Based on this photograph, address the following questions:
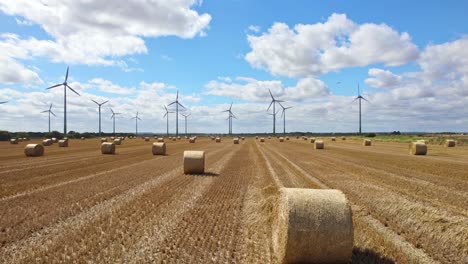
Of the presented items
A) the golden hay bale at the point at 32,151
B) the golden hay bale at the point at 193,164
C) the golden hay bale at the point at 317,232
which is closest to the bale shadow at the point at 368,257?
the golden hay bale at the point at 317,232

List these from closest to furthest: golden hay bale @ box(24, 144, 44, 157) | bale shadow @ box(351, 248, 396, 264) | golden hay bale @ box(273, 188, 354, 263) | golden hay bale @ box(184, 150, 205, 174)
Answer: golden hay bale @ box(273, 188, 354, 263), bale shadow @ box(351, 248, 396, 264), golden hay bale @ box(184, 150, 205, 174), golden hay bale @ box(24, 144, 44, 157)

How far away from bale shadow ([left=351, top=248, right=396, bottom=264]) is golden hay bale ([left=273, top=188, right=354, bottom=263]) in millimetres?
509

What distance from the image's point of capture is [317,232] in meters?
8.67

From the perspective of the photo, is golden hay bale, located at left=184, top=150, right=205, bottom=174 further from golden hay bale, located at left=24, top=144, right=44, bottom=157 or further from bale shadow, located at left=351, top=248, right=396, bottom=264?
golden hay bale, located at left=24, top=144, right=44, bottom=157

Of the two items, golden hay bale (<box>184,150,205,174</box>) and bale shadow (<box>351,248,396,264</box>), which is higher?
golden hay bale (<box>184,150,205,174</box>)

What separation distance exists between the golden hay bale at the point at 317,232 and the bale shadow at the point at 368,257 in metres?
0.51

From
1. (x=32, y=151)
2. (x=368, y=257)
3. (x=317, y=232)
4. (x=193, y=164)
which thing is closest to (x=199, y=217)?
(x=317, y=232)

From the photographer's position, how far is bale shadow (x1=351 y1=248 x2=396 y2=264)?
905 centimetres

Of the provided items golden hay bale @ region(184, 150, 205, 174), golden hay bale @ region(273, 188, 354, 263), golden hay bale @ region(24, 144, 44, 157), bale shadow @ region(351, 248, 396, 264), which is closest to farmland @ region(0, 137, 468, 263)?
bale shadow @ region(351, 248, 396, 264)

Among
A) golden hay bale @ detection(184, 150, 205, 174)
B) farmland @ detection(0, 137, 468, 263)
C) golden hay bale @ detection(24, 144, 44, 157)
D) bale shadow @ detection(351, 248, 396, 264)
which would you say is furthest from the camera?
golden hay bale @ detection(24, 144, 44, 157)

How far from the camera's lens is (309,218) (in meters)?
8.88

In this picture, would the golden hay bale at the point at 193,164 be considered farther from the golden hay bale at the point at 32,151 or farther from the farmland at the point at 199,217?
the golden hay bale at the point at 32,151

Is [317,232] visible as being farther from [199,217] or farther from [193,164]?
[193,164]

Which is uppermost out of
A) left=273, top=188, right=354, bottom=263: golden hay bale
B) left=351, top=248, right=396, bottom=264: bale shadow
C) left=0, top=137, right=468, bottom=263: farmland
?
left=273, top=188, right=354, bottom=263: golden hay bale
